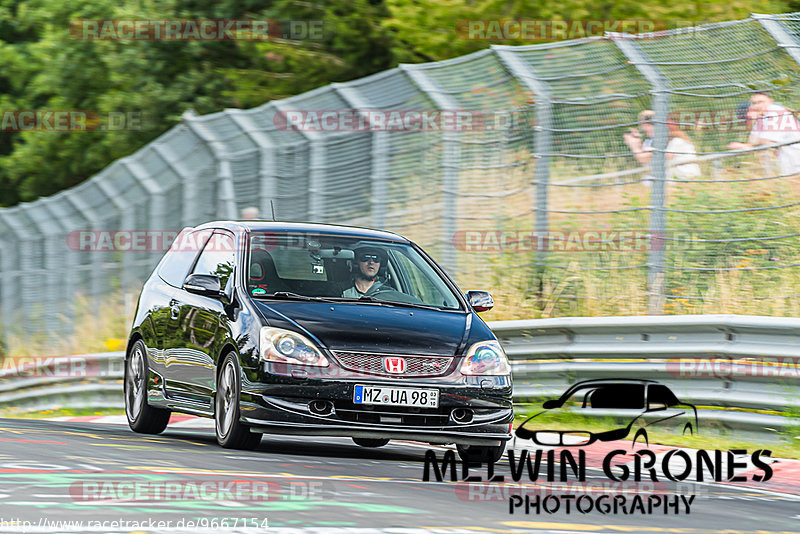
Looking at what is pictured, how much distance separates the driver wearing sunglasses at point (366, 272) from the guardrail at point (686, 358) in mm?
2121

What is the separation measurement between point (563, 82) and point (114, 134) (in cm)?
2164

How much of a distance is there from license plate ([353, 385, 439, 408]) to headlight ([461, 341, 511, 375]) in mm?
288

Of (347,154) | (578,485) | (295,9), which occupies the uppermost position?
(295,9)

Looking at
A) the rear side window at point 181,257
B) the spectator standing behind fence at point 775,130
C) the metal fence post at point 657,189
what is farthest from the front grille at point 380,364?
the spectator standing behind fence at point 775,130

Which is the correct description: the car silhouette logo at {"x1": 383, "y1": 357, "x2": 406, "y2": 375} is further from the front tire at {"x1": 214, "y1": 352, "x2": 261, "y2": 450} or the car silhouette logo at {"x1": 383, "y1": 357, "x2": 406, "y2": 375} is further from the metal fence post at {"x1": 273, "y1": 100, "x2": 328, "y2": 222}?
the metal fence post at {"x1": 273, "y1": 100, "x2": 328, "y2": 222}

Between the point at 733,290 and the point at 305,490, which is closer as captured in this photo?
the point at 305,490

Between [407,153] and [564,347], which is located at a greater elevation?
[407,153]

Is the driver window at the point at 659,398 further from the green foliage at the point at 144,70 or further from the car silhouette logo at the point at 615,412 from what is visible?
the green foliage at the point at 144,70

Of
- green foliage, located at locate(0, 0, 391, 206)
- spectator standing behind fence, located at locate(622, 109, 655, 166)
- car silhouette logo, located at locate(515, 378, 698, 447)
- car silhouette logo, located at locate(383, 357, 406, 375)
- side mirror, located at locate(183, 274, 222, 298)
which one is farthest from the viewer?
green foliage, located at locate(0, 0, 391, 206)

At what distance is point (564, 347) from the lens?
12.7 meters

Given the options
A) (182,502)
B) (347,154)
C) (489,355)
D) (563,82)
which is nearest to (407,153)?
(347,154)

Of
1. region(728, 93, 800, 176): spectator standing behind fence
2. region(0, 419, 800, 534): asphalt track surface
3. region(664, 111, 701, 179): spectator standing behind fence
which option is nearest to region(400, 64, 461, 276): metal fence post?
→ region(664, 111, 701, 179): spectator standing behind fence

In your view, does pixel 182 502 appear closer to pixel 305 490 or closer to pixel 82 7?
pixel 305 490

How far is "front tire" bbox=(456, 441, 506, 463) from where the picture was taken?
10.2 meters
